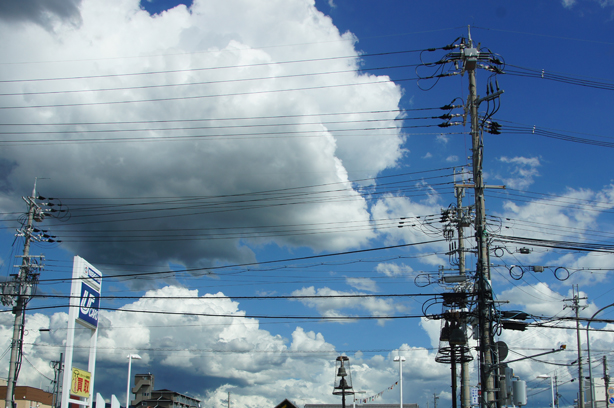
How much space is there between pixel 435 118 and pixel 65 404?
73.7ft

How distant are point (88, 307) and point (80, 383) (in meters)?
3.92

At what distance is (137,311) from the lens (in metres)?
22.5

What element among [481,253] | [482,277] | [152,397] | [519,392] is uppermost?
[481,253]

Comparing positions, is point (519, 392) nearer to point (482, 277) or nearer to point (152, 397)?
point (482, 277)

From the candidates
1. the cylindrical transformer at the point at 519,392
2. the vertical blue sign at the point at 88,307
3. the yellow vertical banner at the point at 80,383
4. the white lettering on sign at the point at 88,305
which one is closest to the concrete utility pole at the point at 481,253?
the cylindrical transformer at the point at 519,392

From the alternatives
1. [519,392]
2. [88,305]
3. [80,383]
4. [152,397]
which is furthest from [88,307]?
[152,397]

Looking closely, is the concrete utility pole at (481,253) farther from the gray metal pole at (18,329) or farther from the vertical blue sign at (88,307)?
the gray metal pole at (18,329)

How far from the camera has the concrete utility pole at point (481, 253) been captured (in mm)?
17636

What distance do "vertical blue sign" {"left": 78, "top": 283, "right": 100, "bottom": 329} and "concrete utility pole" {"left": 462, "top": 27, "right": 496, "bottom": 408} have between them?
19161mm

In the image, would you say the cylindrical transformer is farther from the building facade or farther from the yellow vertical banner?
the building facade

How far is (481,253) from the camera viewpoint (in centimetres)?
1952

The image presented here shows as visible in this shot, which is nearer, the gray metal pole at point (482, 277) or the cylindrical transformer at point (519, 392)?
the cylindrical transformer at point (519, 392)

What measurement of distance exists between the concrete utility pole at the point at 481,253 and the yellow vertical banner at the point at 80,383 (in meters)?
20.1

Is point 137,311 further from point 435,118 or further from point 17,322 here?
point 435,118
